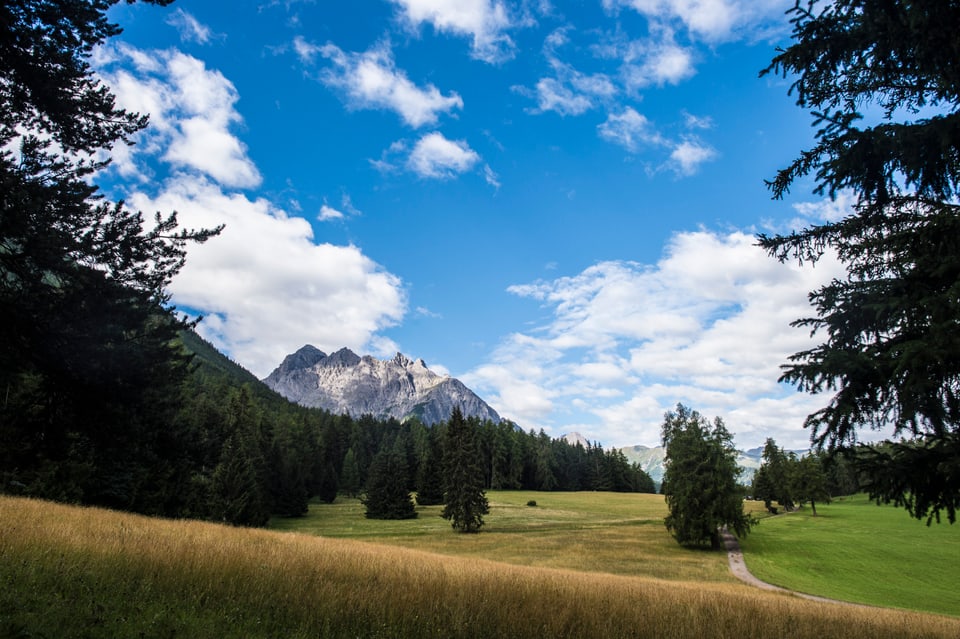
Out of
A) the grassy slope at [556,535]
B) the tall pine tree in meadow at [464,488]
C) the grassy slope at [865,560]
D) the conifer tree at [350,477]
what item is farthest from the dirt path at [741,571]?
the conifer tree at [350,477]

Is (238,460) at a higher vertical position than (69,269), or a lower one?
lower

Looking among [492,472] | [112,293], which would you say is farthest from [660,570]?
[492,472]

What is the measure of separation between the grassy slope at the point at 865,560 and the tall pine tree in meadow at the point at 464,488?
27.7m

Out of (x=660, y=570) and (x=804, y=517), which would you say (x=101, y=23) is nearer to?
(x=660, y=570)

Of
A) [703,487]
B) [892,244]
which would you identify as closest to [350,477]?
[703,487]

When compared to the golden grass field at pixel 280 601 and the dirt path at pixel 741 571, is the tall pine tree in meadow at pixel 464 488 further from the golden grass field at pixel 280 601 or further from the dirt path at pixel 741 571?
the golden grass field at pixel 280 601

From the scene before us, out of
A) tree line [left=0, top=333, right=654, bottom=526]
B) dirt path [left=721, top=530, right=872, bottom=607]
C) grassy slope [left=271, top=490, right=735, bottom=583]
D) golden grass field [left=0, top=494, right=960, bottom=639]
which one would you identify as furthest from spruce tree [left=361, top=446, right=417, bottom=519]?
golden grass field [left=0, top=494, right=960, bottom=639]

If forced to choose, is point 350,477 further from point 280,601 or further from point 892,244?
point 892,244

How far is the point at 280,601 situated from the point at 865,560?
166 feet

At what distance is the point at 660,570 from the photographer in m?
34.7

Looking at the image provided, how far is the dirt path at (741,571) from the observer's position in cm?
2619

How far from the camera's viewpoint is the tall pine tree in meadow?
5625cm

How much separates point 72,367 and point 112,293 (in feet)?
6.23

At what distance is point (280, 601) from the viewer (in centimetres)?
671
